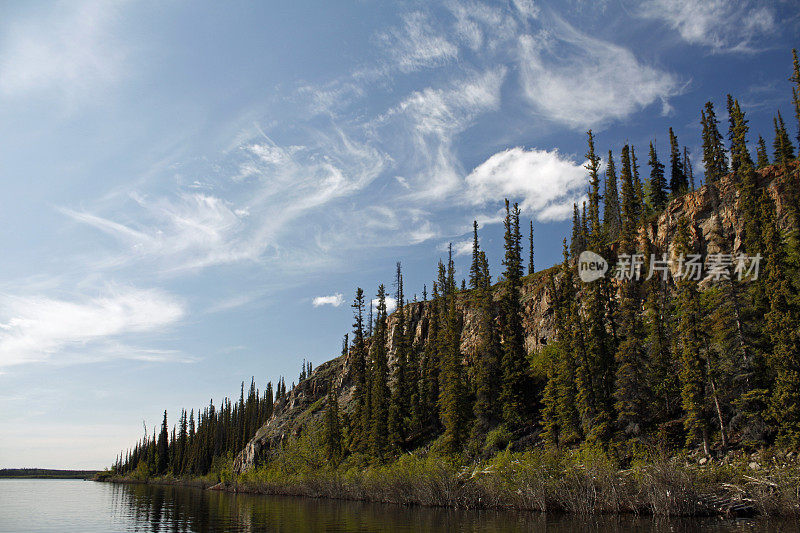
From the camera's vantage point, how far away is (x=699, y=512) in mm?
31234

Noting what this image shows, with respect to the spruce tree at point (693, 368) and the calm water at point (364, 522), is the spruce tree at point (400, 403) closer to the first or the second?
the calm water at point (364, 522)

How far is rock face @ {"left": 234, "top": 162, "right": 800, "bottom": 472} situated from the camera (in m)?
64.7

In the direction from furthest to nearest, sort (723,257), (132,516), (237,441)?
(237,441) → (723,257) → (132,516)

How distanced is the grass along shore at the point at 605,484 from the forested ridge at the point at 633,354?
5161 mm

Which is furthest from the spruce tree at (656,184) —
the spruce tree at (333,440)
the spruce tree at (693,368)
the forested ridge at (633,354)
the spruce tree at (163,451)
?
the spruce tree at (163,451)

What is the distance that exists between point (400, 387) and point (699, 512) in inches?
2005

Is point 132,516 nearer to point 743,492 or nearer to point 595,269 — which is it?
point 743,492

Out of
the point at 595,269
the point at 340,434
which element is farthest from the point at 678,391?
the point at 340,434

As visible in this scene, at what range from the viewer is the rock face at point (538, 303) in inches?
2547

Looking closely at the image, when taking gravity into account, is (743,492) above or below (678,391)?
below

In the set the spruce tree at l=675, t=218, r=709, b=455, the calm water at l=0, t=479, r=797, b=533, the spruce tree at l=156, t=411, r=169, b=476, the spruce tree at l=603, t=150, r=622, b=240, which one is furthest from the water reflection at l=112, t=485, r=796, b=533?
the spruce tree at l=156, t=411, r=169, b=476

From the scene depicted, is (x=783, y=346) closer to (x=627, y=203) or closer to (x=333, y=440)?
(x=627, y=203)

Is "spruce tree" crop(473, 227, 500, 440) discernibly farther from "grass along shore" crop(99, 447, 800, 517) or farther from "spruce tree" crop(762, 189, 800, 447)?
"spruce tree" crop(762, 189, 800, 447)

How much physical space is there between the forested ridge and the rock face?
546mm
